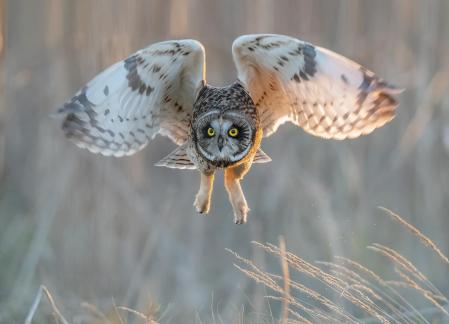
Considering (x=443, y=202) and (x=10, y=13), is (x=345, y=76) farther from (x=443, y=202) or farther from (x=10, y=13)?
(x=10, y=13)

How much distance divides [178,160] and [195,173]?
191 centimetres

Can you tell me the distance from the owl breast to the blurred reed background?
1.75 m

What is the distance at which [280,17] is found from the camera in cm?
517

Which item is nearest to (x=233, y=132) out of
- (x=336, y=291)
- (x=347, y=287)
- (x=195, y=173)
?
(x=336, y=291)

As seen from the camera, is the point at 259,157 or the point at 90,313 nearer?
the point at 259,157

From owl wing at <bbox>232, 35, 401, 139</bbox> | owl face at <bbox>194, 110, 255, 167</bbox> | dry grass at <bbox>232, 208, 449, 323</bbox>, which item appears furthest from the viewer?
owl face at <bbox>194, 110, 255, 167</bbox>

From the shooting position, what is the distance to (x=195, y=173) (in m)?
5.24

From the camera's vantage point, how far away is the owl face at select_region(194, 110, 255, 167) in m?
2.98

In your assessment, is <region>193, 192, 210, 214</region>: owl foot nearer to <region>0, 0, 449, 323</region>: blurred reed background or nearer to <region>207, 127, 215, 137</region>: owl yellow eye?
<region>207, 127, 215, 137</region>: owl yellow eye

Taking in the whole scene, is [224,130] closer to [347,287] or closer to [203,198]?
[203,198]

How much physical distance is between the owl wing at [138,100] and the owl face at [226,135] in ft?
0.66

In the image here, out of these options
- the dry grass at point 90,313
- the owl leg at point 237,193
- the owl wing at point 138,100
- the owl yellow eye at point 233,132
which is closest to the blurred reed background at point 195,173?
the dry grass at point 90,313

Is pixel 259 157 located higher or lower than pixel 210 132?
lower

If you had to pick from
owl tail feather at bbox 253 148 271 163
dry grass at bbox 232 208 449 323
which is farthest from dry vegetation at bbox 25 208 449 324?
owl tail feather at bbox 253 148 271 163
